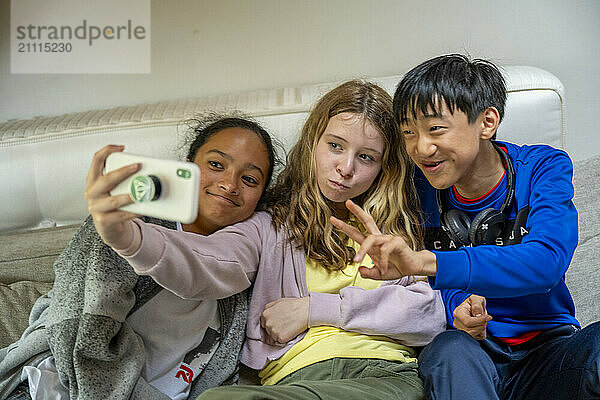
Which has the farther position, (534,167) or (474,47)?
(474,47)

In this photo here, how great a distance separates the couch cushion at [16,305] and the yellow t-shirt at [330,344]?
1.56 ft

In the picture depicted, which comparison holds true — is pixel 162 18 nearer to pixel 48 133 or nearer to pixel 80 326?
pixel 48 133

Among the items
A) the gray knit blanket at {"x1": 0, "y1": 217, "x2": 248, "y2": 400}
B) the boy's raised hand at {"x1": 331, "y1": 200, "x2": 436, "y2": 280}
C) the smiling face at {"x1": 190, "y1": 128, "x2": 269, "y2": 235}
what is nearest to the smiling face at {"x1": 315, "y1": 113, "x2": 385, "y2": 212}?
the smiling face at {"x1": 190, "y1": 128, "x2": 269, "y2": 235}

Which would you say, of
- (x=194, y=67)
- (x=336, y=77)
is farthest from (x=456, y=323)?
(x=194, y=67)

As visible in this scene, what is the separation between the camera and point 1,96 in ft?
6.04

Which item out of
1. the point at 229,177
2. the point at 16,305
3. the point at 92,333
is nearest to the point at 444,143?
the point at 229,177

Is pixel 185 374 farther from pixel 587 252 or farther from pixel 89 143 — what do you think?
pixel 587 252

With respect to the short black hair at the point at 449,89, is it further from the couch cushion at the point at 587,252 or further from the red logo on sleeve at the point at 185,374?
the red logo on sleeve at the point at 185,374

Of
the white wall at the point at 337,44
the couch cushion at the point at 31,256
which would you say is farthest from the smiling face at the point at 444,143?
the couch cushion at the point at 31,256

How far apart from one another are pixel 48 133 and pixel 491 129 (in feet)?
3.25

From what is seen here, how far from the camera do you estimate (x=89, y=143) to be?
5.07ft

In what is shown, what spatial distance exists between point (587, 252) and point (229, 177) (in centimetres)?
74

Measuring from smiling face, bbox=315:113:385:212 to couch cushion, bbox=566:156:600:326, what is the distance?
470 millimetres

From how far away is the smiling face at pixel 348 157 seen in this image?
1.22 metres
